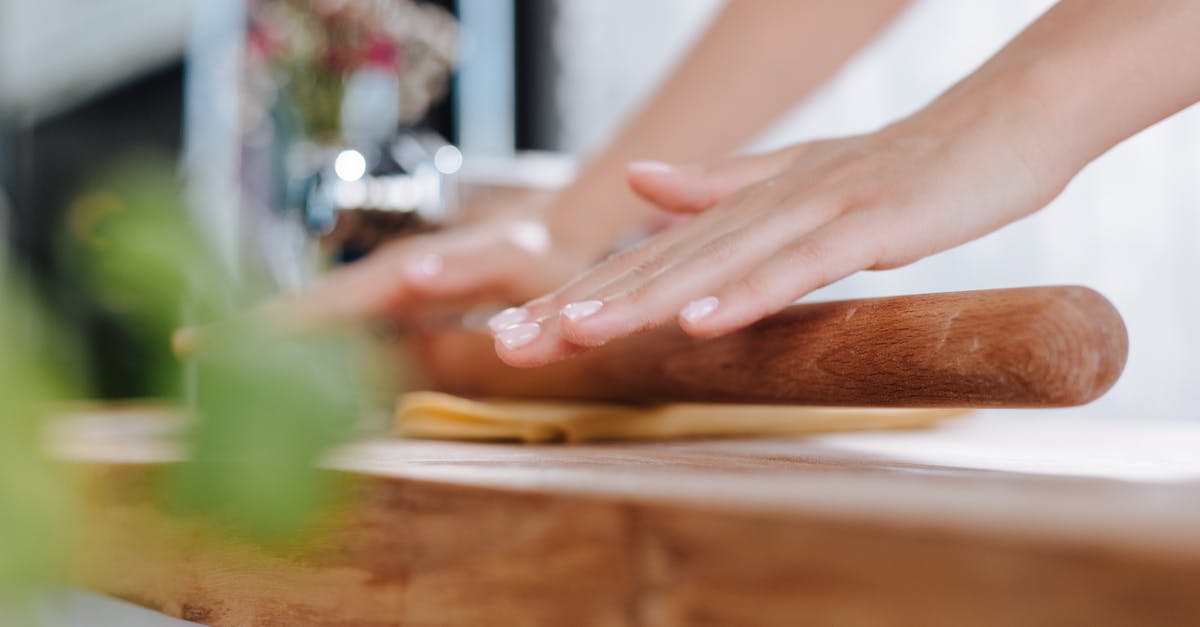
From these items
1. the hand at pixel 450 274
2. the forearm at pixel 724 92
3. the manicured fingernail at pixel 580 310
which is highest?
the forearm at pixel 724 92

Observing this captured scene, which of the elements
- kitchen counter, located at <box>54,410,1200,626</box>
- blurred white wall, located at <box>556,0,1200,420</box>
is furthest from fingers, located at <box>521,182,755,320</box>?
blurred white wall, located at <box>556,0,1200,420</box>

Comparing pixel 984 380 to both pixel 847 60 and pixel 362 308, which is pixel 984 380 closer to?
pixel 362 308

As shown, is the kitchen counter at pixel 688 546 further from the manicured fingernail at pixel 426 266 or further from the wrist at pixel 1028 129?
the manicured fingernail at pixel 426 266

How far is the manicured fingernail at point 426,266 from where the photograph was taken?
100cm

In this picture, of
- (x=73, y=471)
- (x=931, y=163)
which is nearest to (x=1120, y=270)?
(x=931, y=163)

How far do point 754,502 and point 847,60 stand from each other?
1025 millimetres

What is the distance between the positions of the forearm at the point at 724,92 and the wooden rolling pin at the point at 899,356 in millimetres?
541

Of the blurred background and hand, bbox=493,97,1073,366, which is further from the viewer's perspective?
the blurred background

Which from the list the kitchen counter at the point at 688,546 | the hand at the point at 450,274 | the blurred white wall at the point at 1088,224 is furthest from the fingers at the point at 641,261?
the blurred white wall at the point at 1088,224

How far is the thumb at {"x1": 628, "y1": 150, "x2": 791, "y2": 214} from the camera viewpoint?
2.25 ft

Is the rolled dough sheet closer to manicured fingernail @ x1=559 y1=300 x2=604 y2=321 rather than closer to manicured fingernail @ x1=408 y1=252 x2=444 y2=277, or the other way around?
manicured fingernail @ x1=559 y1=300 x2=604 y2=321

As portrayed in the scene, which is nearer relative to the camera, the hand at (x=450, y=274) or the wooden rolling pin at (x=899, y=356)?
the wooden rolling pin at (x=899, y=356)

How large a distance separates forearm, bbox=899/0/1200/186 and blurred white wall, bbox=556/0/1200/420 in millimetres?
1000

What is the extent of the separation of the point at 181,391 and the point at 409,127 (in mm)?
3299
